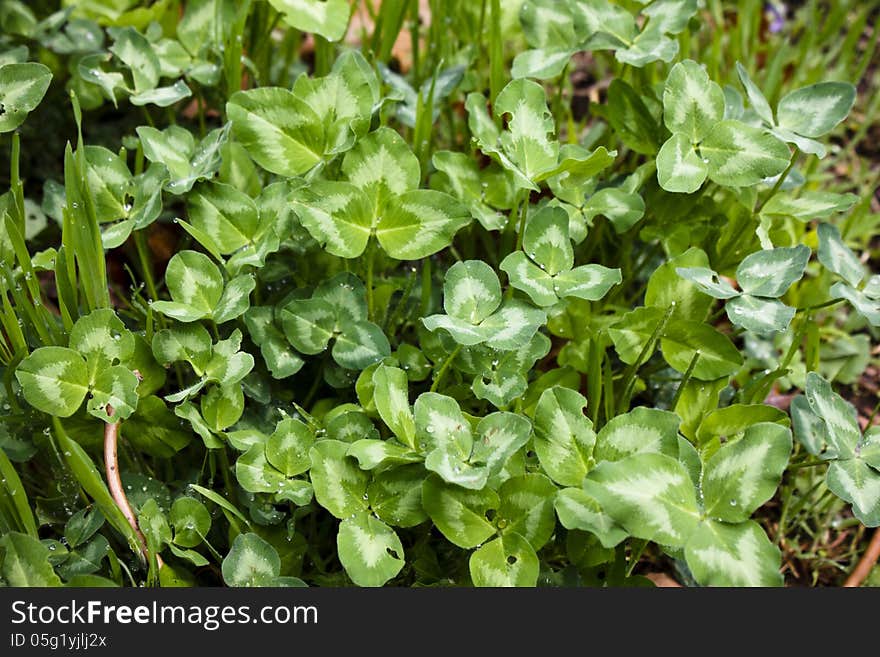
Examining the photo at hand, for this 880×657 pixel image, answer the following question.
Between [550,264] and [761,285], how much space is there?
33cm

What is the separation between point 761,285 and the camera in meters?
1.34

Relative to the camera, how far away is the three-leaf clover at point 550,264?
4.33ft

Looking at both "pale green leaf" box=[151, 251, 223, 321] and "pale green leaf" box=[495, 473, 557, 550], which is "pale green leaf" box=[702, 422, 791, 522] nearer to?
"pale green leaf" box=[495, 473, 557, 550]

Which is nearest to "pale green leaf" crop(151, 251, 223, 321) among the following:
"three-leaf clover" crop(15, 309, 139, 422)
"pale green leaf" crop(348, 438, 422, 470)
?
"three-leaf clover" crop(15, 309, 139, 422)

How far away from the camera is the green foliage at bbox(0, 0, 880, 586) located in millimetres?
1186

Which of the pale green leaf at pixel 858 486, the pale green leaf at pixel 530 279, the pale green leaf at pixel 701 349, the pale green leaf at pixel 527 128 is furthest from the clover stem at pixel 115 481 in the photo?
the pale green leaf at pixel 858 486

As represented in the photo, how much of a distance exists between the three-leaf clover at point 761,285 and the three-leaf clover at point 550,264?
0.13 m

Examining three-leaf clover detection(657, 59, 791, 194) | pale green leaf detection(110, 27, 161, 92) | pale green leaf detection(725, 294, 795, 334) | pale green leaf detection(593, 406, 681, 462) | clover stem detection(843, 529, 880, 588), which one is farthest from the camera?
pale green leaf detection(110, 27, 161, 92)

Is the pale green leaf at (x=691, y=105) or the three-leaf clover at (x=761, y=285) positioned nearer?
the three-leaf clover at (x=761, y=285)

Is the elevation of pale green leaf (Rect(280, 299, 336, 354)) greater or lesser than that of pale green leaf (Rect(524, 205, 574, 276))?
lesser

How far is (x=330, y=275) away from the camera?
148cm

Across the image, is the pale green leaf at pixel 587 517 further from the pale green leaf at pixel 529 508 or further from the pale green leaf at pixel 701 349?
the pale green leaf at pixel 701 349

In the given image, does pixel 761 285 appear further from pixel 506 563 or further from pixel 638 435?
pixel 506 563

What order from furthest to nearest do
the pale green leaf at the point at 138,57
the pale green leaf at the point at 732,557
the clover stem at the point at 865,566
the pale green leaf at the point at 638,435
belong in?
the pale green leaf at the point at 138,57, the clover stem at the point at 865,566, the pale green leaf at the point at 638,435, the pale green leaf at the point at 732,557
